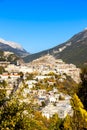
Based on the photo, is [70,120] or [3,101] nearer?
[3,101]

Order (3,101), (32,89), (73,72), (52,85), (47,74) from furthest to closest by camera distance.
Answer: (73,72) < (47,74) < (52,85) < (32,89) < (3,101)

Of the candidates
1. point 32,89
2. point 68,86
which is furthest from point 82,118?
point 68,86

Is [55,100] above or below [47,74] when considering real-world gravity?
below

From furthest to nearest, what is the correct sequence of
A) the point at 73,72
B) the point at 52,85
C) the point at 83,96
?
the point at 73,72 < the point at 52,85 < the point at 83,96

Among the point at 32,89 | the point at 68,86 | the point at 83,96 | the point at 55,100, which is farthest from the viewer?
the point at 68,86

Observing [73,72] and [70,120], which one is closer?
[70,120]

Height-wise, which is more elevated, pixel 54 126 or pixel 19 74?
pixel 19 74

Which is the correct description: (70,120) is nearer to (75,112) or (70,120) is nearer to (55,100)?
(75,112)

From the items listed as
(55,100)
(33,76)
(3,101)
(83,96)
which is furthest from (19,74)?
(3,101)

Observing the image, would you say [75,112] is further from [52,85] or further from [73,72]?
[73,72]
